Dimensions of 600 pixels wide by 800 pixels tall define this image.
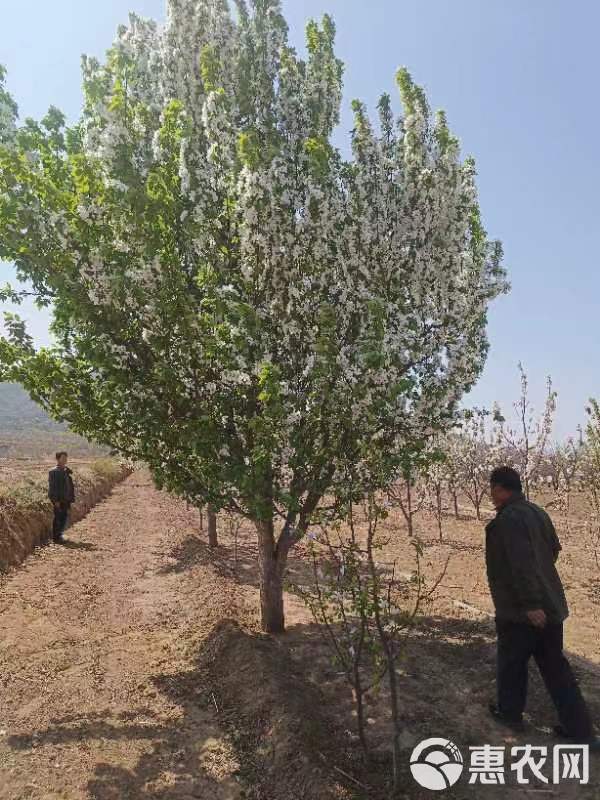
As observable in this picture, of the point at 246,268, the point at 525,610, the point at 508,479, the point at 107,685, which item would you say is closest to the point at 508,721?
the point at 525,610

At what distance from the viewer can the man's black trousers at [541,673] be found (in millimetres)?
5500

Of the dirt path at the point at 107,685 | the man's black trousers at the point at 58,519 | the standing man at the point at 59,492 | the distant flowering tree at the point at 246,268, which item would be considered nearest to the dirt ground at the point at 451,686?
the dirt path at the point at 107,685

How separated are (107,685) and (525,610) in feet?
18.0

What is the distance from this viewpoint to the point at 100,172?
8.17 m

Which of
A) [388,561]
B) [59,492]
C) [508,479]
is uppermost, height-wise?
[508,479]

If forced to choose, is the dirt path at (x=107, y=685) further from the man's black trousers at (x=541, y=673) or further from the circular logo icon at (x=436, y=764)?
the man's black trousers at (x=541, y=673)

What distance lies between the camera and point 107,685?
7.53 meters

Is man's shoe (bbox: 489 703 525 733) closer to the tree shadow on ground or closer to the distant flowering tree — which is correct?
the distant flowering tree

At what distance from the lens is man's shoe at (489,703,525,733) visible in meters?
5.88

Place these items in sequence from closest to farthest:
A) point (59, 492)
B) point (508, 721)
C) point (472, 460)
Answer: point (508, 721) < point (59, 492) < point (472, 460)

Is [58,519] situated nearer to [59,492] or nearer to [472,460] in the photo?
[59,492]

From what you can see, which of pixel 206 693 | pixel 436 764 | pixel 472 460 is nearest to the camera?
pixel 436 764

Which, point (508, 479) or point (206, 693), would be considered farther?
point (206, 693)

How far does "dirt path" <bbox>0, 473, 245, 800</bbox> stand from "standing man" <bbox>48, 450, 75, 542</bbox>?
5.69 ft
